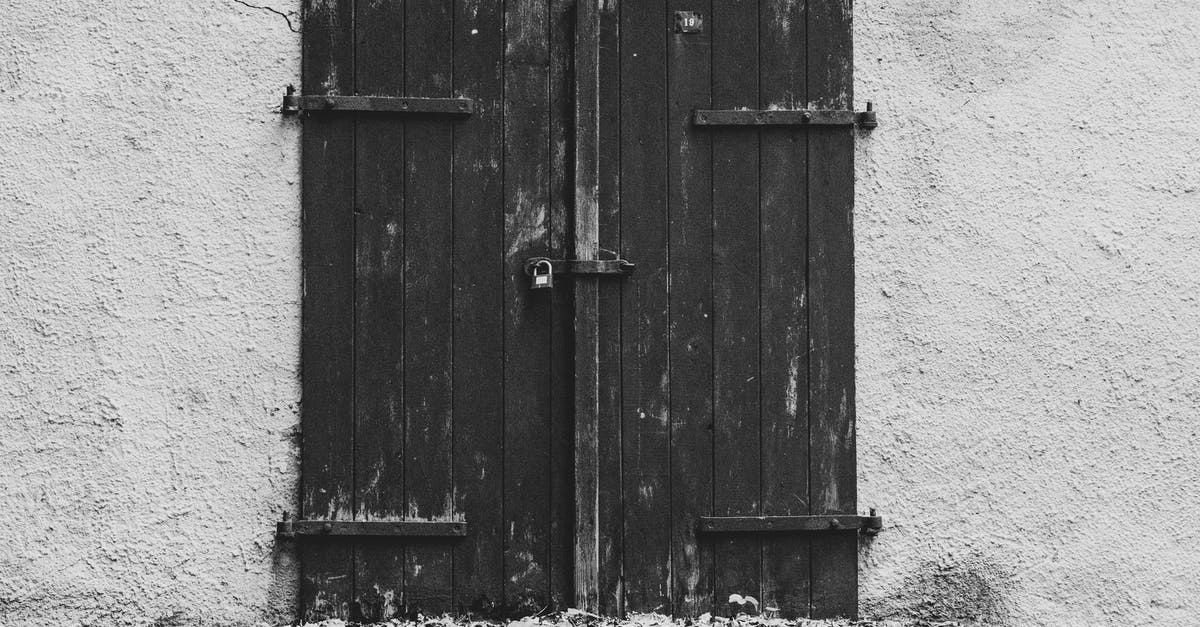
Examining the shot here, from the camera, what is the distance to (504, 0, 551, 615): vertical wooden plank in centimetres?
321

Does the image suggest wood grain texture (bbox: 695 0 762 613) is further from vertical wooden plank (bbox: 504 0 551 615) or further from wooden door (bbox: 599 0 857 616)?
vertical wooden plank (bbox: 504 0 551 615)

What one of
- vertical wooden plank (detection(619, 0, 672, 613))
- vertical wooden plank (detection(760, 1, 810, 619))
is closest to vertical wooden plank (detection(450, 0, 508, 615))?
vertical wooden plank (detection(619, 0, 672, 613))

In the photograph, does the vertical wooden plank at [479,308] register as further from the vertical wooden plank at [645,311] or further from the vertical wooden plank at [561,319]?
the vertical wooden plank at [645,311]

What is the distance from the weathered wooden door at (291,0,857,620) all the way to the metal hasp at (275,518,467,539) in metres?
0.01

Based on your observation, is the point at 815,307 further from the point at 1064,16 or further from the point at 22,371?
the point at 22,371

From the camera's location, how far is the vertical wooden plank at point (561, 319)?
321 cm

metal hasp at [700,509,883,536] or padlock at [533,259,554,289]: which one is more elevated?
padlock at [533,259,554,289]

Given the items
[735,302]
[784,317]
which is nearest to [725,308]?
[735,302]

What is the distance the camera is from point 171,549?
3.13 m

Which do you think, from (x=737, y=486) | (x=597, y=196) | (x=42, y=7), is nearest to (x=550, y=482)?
(x=737, y=486)

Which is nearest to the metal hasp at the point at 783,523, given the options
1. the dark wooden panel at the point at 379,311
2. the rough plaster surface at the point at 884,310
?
the rough plaster surface at the point at 884,310

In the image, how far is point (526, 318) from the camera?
324 cm

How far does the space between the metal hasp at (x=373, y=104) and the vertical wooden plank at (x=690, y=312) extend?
65 centimetres

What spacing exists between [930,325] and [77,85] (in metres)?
2.63
